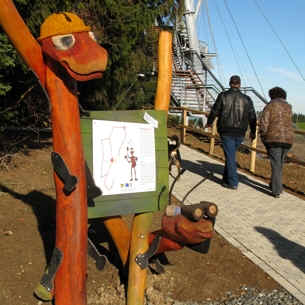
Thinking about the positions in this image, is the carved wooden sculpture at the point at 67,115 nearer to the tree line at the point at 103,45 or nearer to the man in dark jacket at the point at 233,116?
the tree line at the point at 103,45

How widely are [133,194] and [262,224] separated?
8.75 feet

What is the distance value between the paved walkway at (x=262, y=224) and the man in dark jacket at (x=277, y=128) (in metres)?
0.63

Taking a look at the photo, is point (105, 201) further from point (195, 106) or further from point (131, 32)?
point (195, 106)

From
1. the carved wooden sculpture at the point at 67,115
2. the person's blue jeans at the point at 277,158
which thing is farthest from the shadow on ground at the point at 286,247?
the carved wooden sculpture at the point at 67,115

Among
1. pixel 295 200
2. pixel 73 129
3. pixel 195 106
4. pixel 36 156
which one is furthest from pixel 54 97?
pixel 195 106

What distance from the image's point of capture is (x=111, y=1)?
7.19 meters

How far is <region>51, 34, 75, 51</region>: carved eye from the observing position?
7.65 ft

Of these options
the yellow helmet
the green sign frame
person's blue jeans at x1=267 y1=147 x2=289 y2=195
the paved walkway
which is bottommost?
the paved walkway

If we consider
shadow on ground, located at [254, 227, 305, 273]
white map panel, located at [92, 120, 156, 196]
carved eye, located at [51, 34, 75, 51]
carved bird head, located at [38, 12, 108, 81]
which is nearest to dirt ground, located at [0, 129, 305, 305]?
shadow on ground, located at [254, 227, 305, 273]

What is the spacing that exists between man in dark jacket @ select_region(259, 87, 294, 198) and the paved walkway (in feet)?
2.07

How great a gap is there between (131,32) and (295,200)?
4.51m

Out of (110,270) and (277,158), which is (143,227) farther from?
(277,158)

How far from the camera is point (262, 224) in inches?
205

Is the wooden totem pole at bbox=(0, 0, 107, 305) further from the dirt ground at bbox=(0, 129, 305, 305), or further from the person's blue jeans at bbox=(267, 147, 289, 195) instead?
the person's blue jeans at bbox=(267, 147, 289, 195)
